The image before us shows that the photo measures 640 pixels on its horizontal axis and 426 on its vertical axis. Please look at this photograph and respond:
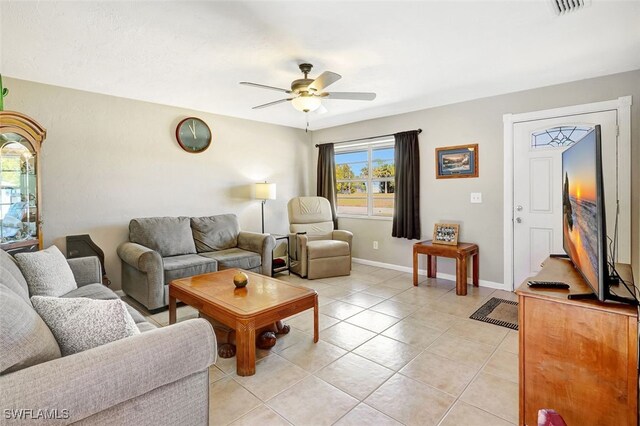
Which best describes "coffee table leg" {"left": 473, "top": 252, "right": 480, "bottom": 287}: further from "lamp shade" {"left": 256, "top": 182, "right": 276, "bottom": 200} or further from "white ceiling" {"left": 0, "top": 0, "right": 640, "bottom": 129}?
"lamp shade" {"left": 256, "top": 182, "right": 276, "bottom": 200}

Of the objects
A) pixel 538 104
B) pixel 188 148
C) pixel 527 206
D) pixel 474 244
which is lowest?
pixel 474 244

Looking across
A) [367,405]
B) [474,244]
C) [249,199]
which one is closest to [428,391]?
[367,405]

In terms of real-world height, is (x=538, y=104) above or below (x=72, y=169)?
above

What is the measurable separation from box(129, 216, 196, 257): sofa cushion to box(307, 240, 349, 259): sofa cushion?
5.13 ft

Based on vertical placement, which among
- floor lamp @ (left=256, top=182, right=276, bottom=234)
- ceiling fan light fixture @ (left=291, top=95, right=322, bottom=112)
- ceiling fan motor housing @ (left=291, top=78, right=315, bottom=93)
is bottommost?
floor lamp @ (left=256, top=182, right=276, bottom=234)

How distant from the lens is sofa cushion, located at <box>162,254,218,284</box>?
3346 millimetres

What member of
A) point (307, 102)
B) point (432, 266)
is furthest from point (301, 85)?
point (432, 266)

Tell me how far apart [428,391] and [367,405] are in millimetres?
418

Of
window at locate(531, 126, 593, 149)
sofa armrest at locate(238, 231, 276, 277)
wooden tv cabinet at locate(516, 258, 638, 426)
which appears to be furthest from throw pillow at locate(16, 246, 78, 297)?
window at locate(531, 126, 593, 149)

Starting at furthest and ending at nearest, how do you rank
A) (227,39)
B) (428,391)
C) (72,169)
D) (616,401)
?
(72,169)
(227,39)
(428,391)
(616,401)

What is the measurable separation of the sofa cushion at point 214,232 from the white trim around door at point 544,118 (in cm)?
351

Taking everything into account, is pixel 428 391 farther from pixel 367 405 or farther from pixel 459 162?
pixel 459 162

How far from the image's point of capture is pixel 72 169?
354 centimetres

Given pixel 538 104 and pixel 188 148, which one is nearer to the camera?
pixel 538 104
